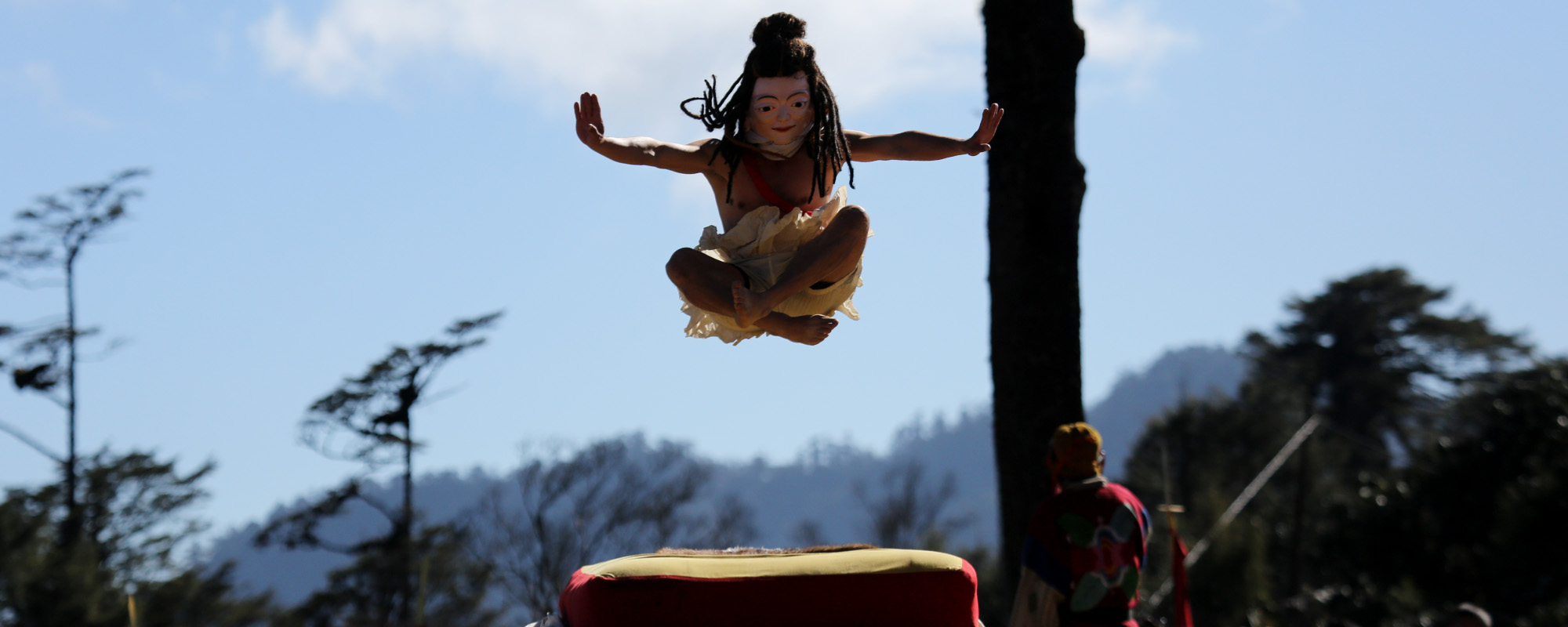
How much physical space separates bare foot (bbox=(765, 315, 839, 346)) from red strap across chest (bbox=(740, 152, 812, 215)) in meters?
0.36

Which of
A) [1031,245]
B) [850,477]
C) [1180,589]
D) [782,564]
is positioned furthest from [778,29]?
[850,477]

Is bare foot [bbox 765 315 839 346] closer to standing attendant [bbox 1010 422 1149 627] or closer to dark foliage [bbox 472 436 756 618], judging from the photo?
standing attendant [bbox 1010 422 1149 627]

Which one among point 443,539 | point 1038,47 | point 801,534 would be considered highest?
point 1038,47

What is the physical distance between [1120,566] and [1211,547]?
821 inches

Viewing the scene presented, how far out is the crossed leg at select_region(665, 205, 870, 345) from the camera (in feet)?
12.2

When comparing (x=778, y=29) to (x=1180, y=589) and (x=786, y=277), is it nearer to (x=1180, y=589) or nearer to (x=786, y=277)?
(x=786, y=277)

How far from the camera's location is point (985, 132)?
4012 mm

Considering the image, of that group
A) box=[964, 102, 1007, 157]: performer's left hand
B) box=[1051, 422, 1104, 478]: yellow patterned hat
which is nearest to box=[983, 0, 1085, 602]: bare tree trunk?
box=[1051, 422, 1104, 478]: yellow patterned hat

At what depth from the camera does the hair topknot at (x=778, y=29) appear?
12.9ft

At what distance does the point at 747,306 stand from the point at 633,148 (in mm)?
601

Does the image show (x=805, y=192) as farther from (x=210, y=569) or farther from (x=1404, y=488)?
(x=210, y=569)

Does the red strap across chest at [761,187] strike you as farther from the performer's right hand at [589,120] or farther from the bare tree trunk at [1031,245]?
the bare tree trunk at [1031,245]

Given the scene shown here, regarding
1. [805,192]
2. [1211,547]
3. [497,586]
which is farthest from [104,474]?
[805,192]

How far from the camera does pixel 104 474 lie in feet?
83.7
